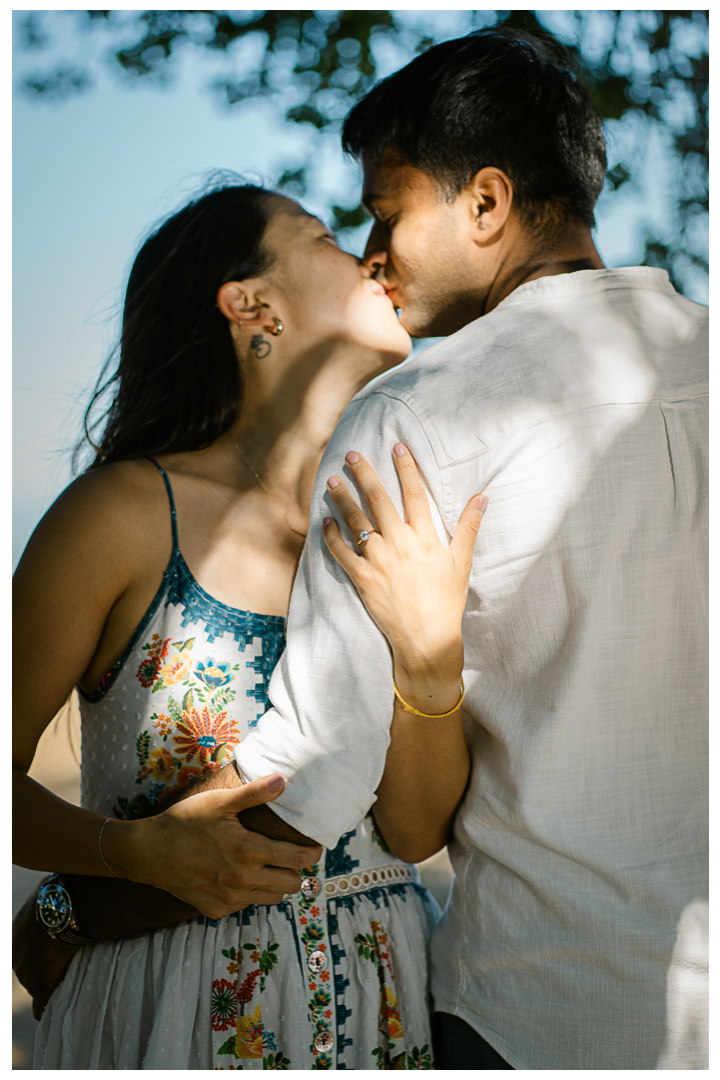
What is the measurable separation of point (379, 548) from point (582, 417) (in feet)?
1.24

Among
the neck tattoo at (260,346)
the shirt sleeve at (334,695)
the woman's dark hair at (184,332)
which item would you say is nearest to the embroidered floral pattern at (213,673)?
the shirt sleeve at (334,695)

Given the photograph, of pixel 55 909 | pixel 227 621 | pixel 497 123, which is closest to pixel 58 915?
pixel 55 909

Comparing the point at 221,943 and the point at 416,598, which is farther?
the point at 221,943

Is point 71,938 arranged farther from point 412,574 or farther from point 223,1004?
point 412,574

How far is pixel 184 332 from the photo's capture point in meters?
2.08

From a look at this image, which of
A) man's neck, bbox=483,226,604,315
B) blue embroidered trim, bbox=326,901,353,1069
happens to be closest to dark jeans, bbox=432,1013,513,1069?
blue embroidered trim, bbox=326,901,353,1069

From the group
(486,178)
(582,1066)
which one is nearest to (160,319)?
(486,178)

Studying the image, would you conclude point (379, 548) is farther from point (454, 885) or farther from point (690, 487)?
point (454, 885)

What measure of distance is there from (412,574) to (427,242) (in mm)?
826

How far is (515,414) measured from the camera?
1.25 metres

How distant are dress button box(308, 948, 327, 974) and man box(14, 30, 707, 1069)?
0.92 feet

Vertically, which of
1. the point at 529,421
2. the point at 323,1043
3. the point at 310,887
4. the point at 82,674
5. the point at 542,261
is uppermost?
the point at 542,261

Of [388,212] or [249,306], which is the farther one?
[249,306]

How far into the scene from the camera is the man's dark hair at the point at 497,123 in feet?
5.35
